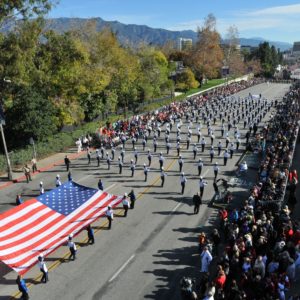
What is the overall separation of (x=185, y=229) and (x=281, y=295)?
697 centimetres

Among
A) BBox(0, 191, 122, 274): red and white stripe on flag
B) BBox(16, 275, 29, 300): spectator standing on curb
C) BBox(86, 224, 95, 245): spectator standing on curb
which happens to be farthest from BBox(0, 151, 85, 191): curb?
BBox(16, 275, 29, 300): spectator standing on curb

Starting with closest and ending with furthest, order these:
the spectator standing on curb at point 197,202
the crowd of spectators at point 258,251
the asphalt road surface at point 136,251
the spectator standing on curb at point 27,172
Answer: the crowd of spectators at point 258,251, the asphalt road surface at point 136,251, the spectator standing on curb at point 197,202, the spectator standing on curb at point 27,172

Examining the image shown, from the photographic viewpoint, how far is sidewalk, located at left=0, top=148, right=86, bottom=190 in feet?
83.3

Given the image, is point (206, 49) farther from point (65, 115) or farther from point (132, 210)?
point (132, 210)

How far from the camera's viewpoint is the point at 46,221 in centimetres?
1599

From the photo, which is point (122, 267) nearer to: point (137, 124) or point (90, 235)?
point (90, 235)

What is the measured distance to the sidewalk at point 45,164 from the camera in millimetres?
25384

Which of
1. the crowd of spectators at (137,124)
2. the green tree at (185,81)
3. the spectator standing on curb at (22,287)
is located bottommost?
the spectator standing on curb at (22,287)

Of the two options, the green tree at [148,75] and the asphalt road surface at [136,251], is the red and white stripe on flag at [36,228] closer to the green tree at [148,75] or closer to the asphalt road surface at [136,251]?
the asphalt road surface at [136,251]

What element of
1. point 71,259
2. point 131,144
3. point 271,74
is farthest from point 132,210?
point 271,74

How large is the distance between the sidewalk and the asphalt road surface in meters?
1.18

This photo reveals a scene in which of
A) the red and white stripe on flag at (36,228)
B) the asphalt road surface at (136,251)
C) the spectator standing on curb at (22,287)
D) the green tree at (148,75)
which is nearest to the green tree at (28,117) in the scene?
the asphalt road surface at (136,251)

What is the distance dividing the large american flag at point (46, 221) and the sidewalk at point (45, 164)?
7682 mm

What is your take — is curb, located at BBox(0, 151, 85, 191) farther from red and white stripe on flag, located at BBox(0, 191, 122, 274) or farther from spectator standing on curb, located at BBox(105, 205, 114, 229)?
spectator standing on curb, located at BBox(105, 205, 114, 229)
